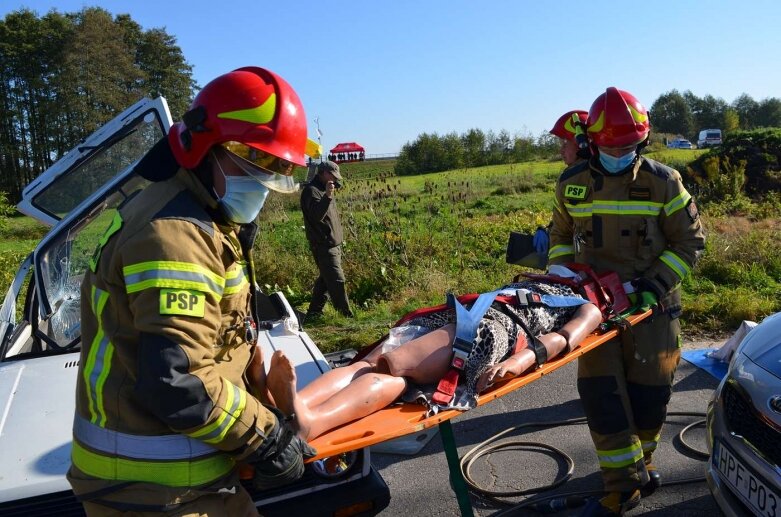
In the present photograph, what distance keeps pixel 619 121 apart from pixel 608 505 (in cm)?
214

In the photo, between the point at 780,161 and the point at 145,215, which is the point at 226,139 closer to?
the point at 145,215

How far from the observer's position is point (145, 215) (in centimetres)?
176

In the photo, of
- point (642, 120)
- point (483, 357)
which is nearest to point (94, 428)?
point (483, 357)

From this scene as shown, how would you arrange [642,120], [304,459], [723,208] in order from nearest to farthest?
[304,459]
[642,120]
[723,208]

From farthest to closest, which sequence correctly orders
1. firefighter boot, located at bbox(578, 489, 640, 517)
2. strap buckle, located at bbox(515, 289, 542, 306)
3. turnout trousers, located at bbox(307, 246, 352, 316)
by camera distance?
1. turnout trousers, located at bbox(307, 246, 352, 316)
2. strap buckle, located at bbox(515, 289, 542, 306)
3. firefighter boot, located at bbox(578, 489, 640, 517)

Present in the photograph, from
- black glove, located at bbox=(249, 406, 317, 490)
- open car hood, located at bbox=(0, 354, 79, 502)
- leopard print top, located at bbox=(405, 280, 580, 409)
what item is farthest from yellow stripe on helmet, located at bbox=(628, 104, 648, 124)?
open car hood, located at bbox=(0, 354, 79, 502)

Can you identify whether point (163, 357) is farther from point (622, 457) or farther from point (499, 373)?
point (622, 457)

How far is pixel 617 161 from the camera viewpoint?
11.9 feet

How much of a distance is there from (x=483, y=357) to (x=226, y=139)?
192 cm

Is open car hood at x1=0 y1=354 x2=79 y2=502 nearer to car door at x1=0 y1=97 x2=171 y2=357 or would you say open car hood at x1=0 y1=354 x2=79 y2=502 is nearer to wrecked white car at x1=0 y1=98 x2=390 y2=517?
wrecked white car at x1=0 y1=98 x2=390 y2=517

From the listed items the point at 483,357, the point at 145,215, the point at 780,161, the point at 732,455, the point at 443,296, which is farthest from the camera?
the point at 780,161

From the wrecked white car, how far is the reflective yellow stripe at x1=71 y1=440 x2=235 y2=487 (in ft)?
1.97

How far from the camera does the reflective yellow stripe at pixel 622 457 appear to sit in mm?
3328

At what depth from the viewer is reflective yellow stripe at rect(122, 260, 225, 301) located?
5.49 ft
